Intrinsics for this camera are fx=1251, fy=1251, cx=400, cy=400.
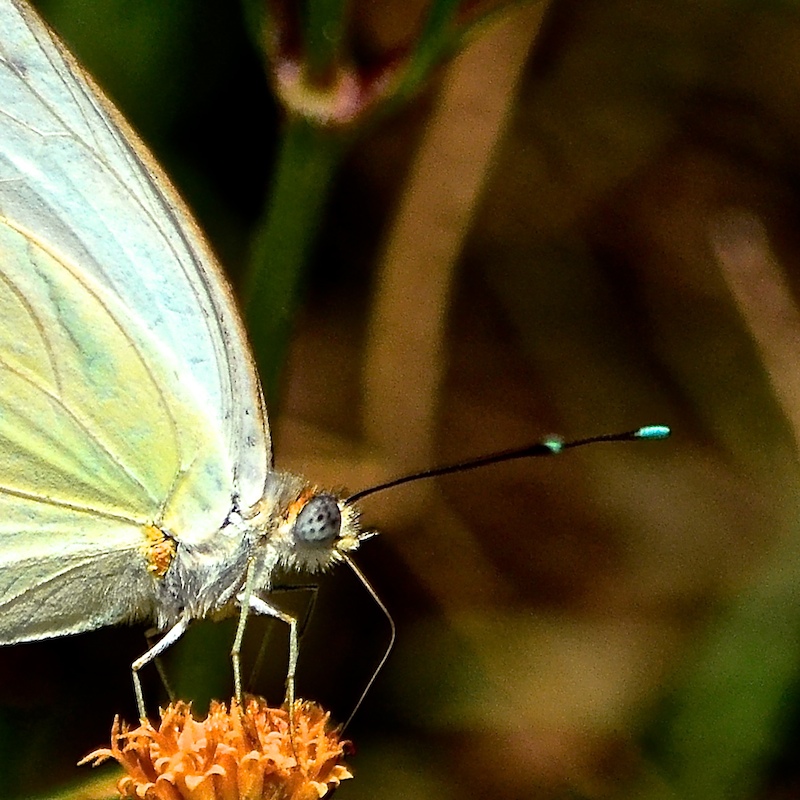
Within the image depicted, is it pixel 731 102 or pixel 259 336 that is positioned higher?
pixel 731 102

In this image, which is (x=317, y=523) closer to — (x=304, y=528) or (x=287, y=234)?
(x=304, y=528)

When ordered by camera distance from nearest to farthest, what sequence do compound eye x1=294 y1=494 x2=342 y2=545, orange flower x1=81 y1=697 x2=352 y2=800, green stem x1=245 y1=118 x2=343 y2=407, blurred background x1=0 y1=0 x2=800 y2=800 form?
orange flower x1=81 y1=697 x2=352 y2=800 → compound eye x1=294 y1=494 x2=342 y2=545 → green stem x1=245 y1=118 x2=343 y2=407 → blurred background x1=0 y1=0 x2=800 y2=800

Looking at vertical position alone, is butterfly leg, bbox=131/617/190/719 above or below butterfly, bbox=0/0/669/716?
below

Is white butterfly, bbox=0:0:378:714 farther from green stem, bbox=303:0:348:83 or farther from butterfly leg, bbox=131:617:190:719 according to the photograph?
green stem, bbox=303:0:348:83

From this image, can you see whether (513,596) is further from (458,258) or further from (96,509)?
(96,509)

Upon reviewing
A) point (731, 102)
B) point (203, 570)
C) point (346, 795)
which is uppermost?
point (731, 102)

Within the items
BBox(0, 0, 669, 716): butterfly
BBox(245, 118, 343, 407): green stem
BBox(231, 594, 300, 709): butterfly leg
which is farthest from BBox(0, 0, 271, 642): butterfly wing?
BBox(245, 118, 343, 407): green stem

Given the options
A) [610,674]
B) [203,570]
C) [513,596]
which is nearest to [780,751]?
[610,674]

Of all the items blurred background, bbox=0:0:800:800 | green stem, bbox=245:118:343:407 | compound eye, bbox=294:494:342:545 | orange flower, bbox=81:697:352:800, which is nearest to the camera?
orange flower, bbox=81:697:352:800
